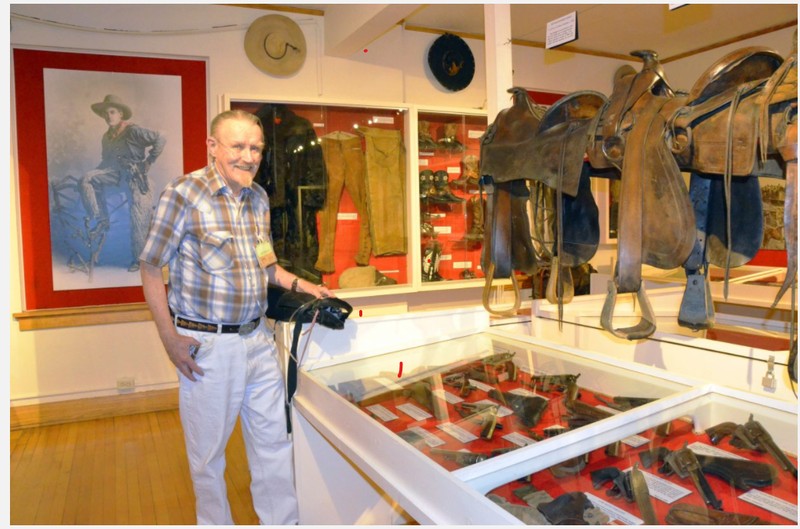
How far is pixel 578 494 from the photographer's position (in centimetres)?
128

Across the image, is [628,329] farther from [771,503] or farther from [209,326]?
[209,326]

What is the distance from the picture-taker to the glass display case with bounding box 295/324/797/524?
48.3 inches

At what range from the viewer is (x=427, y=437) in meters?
1.57

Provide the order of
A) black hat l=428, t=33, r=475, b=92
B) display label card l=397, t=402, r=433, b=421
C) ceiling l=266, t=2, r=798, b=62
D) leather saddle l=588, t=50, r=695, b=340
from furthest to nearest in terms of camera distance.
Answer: black hat l=428, t=33, r=475, b=92 → ceiling l=266, t=2, r=798, b=62 → display label card l=397, t=402, r=433, b=421 → leather saddle l=588, t=50, r=695, b=340

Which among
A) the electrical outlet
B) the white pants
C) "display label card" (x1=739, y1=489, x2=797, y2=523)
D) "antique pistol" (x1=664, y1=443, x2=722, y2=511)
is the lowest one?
the electrical outlet

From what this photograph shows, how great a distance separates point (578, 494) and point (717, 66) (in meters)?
1.22

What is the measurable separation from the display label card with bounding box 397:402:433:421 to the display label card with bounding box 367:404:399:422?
0.05m

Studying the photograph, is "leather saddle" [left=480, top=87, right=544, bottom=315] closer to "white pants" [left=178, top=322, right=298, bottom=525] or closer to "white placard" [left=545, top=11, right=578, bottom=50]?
"white placard" [left=545, top=11, right=578, bottom=50]

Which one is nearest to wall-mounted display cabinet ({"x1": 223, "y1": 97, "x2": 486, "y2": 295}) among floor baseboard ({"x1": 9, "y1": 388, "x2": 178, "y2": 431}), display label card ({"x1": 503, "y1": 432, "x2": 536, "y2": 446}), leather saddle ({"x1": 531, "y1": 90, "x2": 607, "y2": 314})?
floor baseboard ({"x1": 9, "y1": 388, "x2": 178, "y2": 431})

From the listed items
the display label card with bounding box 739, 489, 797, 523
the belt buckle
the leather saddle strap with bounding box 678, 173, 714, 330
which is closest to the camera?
the display label card with bounding box 739, 489, 797, 523

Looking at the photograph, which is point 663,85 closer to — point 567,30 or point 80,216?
point 567,30

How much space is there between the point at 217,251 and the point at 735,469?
72.9 inches

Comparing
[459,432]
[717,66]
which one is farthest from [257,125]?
[717,66]

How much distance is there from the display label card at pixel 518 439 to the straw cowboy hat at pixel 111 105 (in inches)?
155
